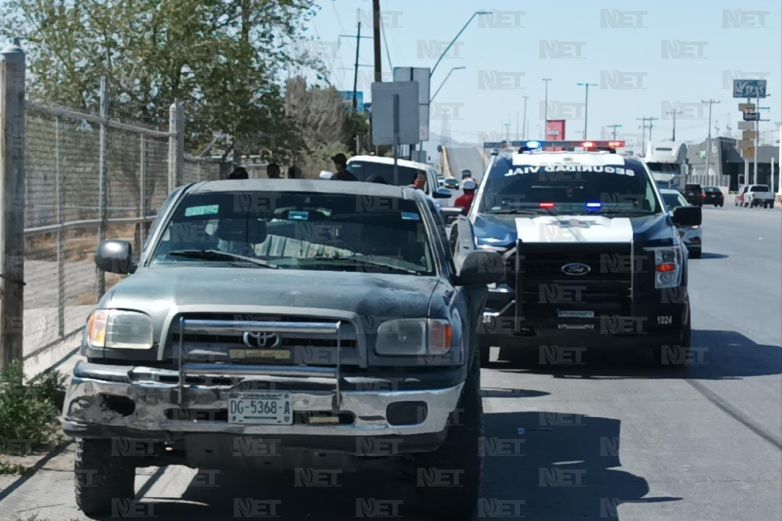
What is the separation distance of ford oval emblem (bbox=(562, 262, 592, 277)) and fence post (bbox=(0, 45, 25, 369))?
17.0 feet

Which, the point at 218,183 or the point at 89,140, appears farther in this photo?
the point at 89,140

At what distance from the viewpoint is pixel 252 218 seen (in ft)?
25.6

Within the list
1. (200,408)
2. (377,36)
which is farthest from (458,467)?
(377,36)

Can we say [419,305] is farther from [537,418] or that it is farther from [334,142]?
[334,142]

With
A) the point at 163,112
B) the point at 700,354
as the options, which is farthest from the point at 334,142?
the point at 700,354

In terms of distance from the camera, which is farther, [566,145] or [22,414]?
[566,145]

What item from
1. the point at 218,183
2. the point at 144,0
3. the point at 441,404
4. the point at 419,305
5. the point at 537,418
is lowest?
the point at 537,418

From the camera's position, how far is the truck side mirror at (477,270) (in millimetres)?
7594

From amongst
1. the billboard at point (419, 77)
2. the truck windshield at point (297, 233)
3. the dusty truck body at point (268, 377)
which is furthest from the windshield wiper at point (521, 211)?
the billboard at point (419, 77)

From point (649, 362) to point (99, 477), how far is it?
7.83 m

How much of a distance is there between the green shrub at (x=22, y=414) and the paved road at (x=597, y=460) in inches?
8.4

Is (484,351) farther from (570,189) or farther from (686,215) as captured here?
(686,215)

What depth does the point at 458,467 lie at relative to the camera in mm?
6805

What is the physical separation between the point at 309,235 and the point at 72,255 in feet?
19.5
